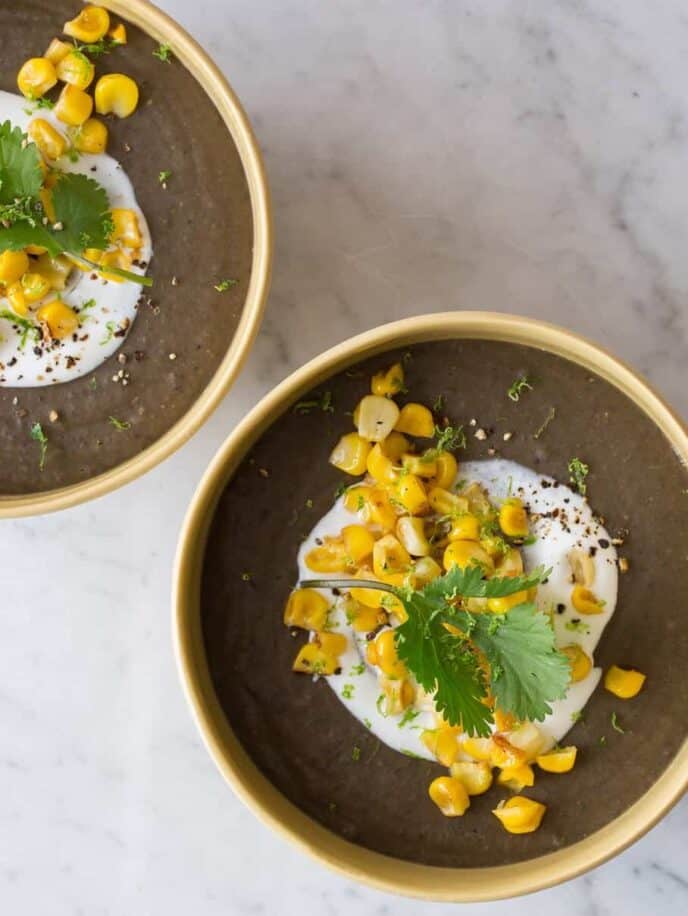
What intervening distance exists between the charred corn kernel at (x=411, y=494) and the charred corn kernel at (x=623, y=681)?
0.44 meters

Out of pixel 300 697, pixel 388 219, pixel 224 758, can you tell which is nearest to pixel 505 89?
pixel 388 219

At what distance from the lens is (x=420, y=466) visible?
6.66ft

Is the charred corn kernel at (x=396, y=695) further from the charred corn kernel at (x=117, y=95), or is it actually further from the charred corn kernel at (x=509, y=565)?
the charred corn kernel at (x=117, y=95)

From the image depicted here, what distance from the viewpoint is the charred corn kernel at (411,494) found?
2.00m

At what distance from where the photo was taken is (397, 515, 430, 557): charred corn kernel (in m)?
2.01

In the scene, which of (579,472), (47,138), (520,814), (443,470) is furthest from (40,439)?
(520,814)

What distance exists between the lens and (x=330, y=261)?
7.60 feet

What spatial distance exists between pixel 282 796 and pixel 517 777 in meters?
0.42

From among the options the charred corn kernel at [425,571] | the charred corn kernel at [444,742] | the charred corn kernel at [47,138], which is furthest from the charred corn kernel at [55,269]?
the charred corn kernel at [444,742]

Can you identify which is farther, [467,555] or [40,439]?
[40,439]

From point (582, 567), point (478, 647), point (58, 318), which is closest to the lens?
point (478, 647)

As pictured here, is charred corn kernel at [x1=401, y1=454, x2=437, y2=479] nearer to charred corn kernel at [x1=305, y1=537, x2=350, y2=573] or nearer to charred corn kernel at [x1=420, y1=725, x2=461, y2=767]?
charred corn kernel at [x1=305, y1=537, x2=350, y2=573]

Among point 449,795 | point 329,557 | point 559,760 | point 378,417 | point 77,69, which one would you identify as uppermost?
point 77,69

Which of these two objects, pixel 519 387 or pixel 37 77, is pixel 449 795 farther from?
pixel 37 77
